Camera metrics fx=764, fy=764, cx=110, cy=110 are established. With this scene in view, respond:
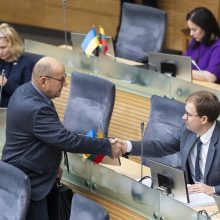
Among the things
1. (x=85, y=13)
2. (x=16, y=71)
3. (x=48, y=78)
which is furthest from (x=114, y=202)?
(x=85, y=13)

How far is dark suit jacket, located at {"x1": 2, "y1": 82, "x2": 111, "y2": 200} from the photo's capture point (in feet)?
13.2

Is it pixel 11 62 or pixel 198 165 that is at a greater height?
pixel 11 62

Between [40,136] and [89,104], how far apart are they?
1622 millimetres

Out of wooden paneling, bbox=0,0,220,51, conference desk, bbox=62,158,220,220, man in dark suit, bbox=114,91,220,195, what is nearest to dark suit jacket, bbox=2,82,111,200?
conference desk, bbox=62,158,220,220

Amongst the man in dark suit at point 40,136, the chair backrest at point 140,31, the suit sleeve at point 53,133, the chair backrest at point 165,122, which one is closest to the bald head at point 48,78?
the man in dark suit at point 40,136

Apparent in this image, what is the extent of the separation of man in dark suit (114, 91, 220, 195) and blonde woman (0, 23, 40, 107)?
1.67 meters

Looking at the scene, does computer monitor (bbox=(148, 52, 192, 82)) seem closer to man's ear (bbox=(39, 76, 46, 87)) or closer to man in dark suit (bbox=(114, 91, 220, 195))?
man in dark suit (bbox=(114, 91, 220, 195))

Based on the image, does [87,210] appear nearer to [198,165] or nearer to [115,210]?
[115,210]

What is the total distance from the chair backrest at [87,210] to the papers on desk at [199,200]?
2.31 ft

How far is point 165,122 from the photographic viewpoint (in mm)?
5027

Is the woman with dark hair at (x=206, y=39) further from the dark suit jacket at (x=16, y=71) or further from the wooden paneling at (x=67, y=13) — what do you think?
the wooden paneling at (x=67, y=13)

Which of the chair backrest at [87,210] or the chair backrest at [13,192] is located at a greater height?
the chair backrest at [87,210]

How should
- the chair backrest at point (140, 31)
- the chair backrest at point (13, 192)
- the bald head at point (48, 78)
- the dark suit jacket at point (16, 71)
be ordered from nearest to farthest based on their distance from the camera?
the chair backrest at point (13, 192) < the bald head at point (48, 78) < the dark suit jacket at point (16, 71) < the chair backrest at point (140, 31)

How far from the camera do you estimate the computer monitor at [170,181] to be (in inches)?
Result: 153
